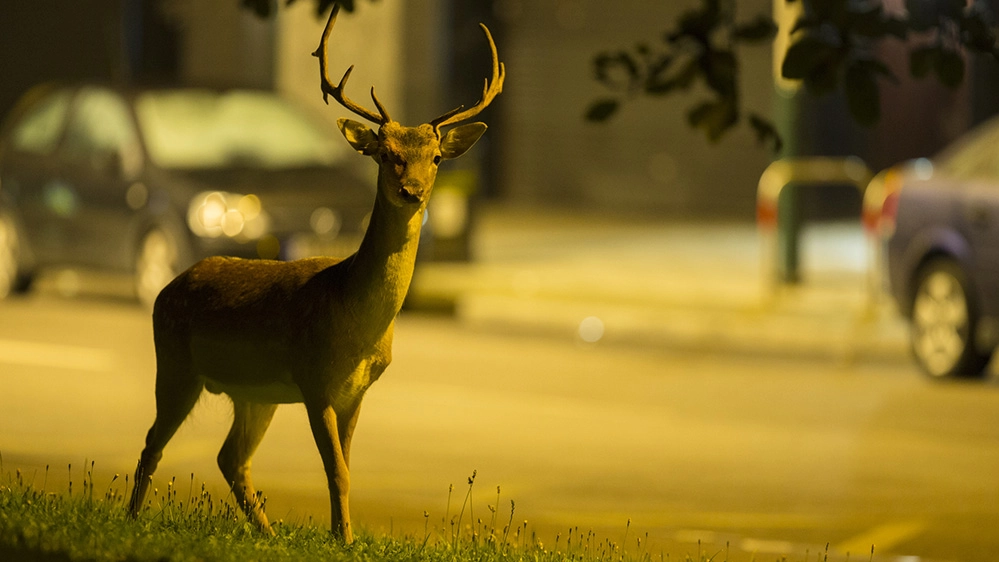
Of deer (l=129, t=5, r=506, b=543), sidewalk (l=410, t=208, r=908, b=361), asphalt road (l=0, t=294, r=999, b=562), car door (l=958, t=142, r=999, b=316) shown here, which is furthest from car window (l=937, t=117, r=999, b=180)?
deer (l=129, t=5, r=506, b=543)

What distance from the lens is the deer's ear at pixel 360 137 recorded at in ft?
18.1

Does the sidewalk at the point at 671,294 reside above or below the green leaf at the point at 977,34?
below

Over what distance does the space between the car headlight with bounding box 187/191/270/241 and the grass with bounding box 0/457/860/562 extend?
8.12 m

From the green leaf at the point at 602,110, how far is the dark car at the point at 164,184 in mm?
8358

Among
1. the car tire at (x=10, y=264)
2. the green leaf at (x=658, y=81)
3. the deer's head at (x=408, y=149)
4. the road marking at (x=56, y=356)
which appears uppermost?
the green leaf at (x=658, y=81)

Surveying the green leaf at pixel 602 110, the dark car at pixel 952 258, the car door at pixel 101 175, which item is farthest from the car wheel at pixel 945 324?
the car door at pixel 101 175

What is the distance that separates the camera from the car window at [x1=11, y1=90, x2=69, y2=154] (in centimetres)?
1703

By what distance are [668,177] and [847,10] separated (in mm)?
20104

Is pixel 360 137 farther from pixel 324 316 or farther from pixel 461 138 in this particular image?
pixel 324 316

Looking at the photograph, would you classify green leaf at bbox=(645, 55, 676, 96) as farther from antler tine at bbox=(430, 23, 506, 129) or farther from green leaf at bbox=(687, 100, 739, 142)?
antler tine at bbox=(430, 23, 506, 129)

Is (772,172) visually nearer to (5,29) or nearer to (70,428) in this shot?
(70,428)

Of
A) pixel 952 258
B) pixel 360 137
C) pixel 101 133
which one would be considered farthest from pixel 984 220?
pixel 360 137

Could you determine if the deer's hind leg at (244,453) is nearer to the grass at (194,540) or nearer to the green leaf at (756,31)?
the grass at (194,540)

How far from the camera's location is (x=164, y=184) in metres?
15.8
